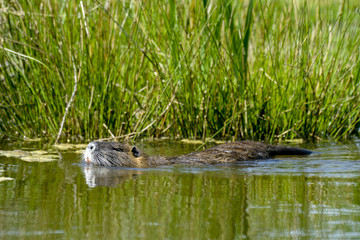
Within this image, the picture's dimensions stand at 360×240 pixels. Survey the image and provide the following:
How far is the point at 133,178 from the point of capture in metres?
4.59

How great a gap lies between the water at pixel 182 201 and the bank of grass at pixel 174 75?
3.31ft

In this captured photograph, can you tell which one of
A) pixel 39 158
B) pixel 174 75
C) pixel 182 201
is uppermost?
pixel 174 75

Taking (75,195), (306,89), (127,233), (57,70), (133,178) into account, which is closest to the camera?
(127,233)

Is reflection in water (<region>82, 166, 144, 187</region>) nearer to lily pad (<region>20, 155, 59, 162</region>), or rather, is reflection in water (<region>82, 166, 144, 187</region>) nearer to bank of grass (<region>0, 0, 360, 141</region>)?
lily pad (<region>20, 155, 59, 162</region>)

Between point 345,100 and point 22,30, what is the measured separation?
3.35 m

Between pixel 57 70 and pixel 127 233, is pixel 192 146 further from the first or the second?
pixel 127 233

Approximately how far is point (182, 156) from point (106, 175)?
101 cm

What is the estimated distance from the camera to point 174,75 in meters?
6.09

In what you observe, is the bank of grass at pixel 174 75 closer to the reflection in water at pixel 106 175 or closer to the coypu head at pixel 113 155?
the coypu head at pixel 113 155

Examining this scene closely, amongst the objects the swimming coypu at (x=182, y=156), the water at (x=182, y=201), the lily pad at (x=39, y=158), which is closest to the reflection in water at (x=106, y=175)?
the water at (x=182, y=201)

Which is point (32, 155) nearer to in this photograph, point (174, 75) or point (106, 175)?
point (106, 175)

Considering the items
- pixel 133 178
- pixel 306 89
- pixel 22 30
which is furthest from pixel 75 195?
pixel 306 89

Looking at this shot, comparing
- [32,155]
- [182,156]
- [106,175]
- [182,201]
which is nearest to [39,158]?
[32,155]

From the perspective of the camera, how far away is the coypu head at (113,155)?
5184 millimetres
